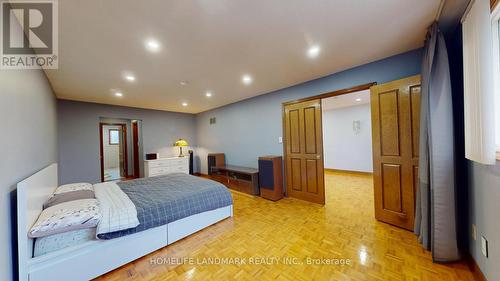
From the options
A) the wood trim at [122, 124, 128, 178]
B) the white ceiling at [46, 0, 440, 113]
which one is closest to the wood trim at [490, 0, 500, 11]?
the white ceiling at [46, 0, 440, 113]

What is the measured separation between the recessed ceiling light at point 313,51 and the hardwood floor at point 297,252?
7.60 feet

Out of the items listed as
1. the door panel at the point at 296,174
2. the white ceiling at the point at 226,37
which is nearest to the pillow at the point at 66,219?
the white ceiling at the point at 226,37

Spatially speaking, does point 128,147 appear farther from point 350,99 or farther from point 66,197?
point 350,99

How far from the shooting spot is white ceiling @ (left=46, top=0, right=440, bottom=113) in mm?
1483

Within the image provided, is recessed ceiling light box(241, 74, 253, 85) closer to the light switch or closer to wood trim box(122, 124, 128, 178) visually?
the light switch

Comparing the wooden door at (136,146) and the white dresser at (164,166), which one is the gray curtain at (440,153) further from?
the wooden door at (136,146)

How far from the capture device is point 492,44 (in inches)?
50.5

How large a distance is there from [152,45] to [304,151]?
2.88 metres

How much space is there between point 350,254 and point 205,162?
516 cm

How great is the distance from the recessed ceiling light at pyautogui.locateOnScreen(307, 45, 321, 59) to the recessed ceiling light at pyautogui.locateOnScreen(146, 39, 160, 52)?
5.90ft

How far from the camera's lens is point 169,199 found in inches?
85.3

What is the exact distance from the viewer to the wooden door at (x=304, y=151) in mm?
3227

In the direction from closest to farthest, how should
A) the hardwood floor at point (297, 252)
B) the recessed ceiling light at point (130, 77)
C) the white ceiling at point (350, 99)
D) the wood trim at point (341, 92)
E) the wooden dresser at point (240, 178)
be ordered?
1. the hardwood floor at point (297, 252)
2. the wood trim at point (341, 92)
3. the recessed ceiling light at point (130, 77)
4. the wooden dresser at point (240, 178)
5. the white ceiling at point (350, 99)

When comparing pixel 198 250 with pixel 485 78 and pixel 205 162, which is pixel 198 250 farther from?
pixel 205 162
